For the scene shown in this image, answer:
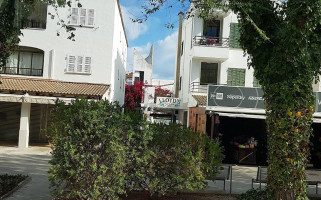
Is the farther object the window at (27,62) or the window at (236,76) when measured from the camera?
the window at (236,76)

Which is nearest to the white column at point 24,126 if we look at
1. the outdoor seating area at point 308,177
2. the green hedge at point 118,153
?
the green hedge at point 118,153

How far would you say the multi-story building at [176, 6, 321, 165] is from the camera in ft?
51.4

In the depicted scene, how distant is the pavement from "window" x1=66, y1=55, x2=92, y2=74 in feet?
16.3

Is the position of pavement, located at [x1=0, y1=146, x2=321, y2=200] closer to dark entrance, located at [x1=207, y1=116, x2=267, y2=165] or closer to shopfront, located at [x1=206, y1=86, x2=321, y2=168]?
dark entrance, located at [x1=207, y1=116, x2=267, y2=165]

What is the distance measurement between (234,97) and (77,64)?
1047 cm

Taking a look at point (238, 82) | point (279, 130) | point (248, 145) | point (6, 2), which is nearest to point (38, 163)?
point (6, 2)

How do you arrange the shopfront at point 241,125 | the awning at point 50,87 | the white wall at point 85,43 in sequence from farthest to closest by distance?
the white wall at point 85,43 → the awning at point 50,87 → the shopfront at point 241,125

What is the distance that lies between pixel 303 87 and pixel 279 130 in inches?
37.8

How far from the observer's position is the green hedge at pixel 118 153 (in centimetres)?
685

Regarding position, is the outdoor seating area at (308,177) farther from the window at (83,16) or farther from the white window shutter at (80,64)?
the window at (83,16)

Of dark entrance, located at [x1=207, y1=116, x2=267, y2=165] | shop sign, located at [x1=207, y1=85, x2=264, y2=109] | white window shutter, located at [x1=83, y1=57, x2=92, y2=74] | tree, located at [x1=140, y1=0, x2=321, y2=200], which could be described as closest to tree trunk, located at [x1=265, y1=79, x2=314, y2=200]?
tree, located at [x1=140, y1=0, x2=321, y2=200]

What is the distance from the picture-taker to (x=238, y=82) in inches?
886

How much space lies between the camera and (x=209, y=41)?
22.8 m

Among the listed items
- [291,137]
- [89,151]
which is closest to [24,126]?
[89,151]
